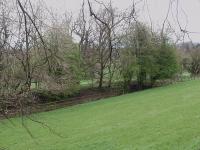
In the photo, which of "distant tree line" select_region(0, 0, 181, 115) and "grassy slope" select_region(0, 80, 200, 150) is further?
"grassy slope" select_region(0, 80, 200, 150)

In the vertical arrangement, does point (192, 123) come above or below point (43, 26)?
below

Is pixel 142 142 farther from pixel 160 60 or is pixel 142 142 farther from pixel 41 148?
pixel 160 60

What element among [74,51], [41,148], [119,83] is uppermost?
[74,51]

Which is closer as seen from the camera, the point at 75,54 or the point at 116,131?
the point at 116,131

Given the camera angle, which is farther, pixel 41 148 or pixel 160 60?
pixel 160 60

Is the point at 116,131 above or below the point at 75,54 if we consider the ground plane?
below

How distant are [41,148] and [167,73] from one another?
35246 millimetres

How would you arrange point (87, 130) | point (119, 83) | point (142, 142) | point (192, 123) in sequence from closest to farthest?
point (142, 142), point (192, 123), point (87, 130), point (119, 83)

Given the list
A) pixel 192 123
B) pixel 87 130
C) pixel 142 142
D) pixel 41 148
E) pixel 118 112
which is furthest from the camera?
pixel 118 112

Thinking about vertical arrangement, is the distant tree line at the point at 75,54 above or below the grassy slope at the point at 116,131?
above

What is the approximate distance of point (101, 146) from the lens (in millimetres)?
17359

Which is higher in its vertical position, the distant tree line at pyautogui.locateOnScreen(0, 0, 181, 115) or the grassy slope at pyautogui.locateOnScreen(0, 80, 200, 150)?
the distant tree line at pyautogui.locateOnScreen(0, 0, 181, 115)

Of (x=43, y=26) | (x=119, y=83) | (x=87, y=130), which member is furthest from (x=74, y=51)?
(x=43, y=26)

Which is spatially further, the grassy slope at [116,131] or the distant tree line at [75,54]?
the grassy slope at [116,131]
